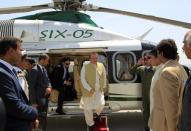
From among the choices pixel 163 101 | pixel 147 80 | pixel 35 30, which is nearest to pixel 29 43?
pixel 35 30

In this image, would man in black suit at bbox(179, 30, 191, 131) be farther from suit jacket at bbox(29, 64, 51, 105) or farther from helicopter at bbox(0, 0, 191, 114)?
helicopter at bbox(0, 0, 191, 114)

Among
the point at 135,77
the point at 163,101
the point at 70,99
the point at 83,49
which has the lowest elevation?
the point at 70,99

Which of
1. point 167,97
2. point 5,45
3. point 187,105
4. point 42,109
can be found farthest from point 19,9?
point 187,105

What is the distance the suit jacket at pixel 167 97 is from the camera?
367 centimetres

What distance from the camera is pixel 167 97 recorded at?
3.68 meters

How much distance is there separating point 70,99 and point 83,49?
5.34 feet

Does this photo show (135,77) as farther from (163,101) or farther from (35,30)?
(163,101)

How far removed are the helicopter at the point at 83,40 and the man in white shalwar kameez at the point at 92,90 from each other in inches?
52.0

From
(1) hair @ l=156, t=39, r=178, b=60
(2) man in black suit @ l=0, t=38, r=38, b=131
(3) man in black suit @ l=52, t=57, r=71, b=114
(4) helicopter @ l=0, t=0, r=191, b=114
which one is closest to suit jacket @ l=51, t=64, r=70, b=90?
(3) man in black suit @ l=52, t=57, r=71, b=114

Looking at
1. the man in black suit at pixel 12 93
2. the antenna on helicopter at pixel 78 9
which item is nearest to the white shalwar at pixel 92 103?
the antenna on helicopter at pixel 78 9

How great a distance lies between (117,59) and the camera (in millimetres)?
9492

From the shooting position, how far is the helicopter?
941 cm

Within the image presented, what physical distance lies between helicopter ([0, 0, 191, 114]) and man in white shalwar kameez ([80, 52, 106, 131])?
1.32 m

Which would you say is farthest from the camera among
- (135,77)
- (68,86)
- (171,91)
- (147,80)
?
(68,86)
